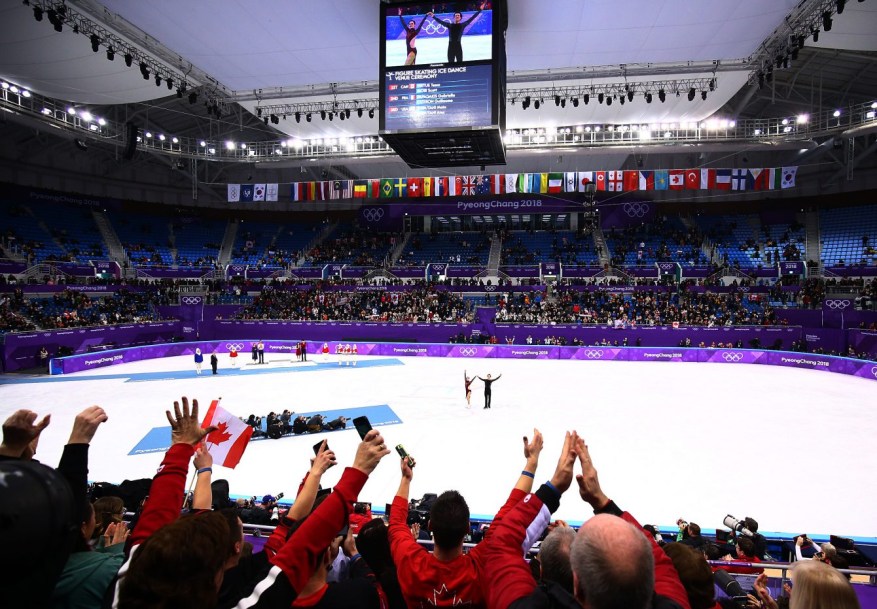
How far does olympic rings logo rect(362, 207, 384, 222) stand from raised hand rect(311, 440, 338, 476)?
1714 inches

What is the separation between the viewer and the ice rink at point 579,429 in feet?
31.1

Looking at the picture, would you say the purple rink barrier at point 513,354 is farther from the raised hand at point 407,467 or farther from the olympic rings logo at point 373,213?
the raised hand at point 407,467

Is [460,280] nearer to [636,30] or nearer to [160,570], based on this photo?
[636,30]

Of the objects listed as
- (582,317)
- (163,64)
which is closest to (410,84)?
(163,64)

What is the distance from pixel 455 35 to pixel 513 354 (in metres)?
20.6

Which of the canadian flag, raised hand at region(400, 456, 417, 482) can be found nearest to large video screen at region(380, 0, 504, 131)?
the canadian flag

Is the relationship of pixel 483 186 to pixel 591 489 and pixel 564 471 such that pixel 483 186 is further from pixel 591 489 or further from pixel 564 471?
pixel 591 489

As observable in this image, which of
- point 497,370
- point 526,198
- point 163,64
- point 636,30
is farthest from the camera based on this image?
point 526,198

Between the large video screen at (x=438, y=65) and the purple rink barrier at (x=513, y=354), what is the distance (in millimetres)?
19223

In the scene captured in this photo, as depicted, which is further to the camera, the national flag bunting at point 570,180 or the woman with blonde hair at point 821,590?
Answer: the national flag bunting at point 570,180

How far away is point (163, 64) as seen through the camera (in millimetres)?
20594

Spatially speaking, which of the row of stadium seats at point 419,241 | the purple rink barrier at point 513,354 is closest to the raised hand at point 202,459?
the purple rink barrier at point 513,354

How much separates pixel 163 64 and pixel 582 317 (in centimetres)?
2660

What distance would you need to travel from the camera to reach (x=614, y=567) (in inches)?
66.7
